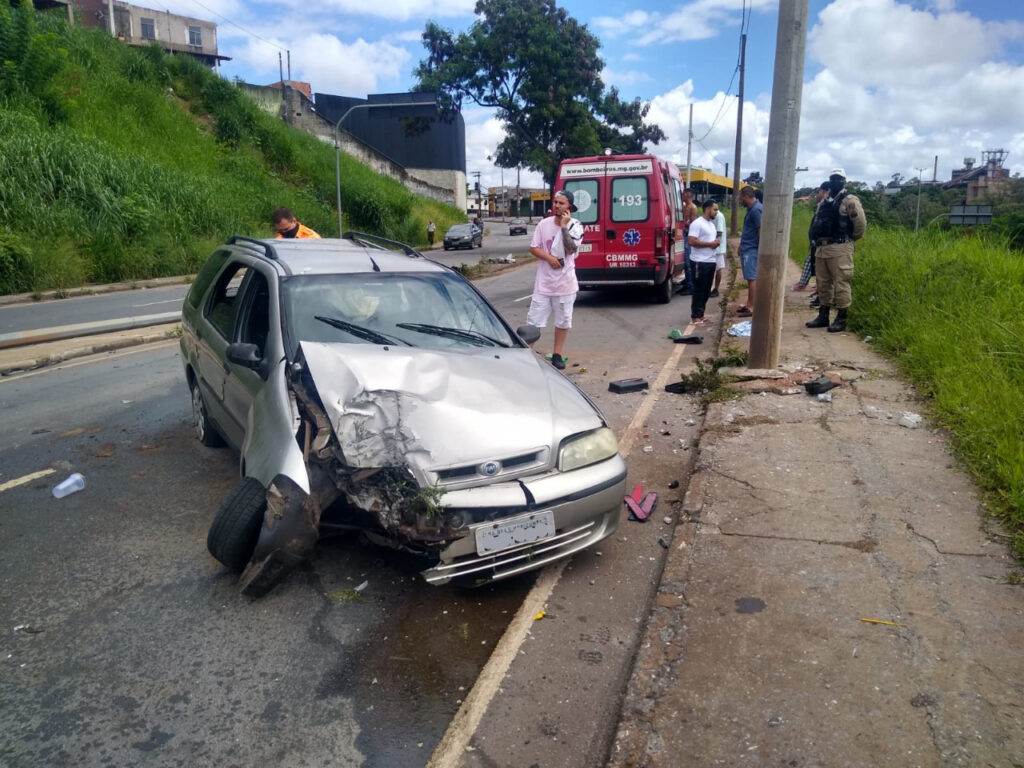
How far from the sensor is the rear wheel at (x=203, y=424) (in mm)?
5746

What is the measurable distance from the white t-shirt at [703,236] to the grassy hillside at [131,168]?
53.7 feet

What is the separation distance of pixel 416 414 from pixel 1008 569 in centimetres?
290

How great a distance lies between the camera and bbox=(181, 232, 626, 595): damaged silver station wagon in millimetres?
3443

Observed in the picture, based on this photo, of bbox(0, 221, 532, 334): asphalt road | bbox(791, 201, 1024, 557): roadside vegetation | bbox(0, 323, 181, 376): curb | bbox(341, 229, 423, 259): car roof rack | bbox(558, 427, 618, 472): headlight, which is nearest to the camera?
bbox(558, 427, 618, 472): headlight

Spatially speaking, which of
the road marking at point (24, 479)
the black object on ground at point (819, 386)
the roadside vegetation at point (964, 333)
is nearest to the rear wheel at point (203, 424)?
the road marking at point (24, 479)

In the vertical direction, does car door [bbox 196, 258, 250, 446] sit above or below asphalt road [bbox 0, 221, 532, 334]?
above

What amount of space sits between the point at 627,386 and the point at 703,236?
392cm

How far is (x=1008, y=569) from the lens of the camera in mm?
3682

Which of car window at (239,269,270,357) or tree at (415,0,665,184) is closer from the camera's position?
car window at (239,269,270,357)

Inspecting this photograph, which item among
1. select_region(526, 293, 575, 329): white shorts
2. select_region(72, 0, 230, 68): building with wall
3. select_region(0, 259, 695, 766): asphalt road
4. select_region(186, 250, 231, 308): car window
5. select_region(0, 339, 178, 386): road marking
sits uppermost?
select_region(72, 0, 230, 68): building with wall

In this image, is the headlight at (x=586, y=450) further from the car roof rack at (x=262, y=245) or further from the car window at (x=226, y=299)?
the car window at (x=226, y=299)

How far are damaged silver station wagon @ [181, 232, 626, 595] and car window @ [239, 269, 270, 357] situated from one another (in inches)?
0.8

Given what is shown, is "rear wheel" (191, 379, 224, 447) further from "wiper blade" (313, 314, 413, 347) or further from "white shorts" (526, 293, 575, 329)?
"white shorts" (526, 293, 575, 329)

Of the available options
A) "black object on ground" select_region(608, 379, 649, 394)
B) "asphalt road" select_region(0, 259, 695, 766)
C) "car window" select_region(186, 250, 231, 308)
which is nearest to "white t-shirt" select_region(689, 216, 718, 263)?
"black object on ground" select_region(608, 379, 649, 394)
